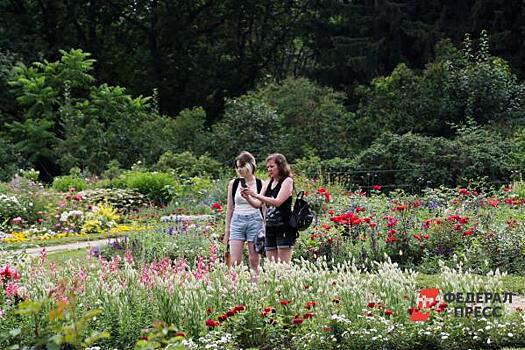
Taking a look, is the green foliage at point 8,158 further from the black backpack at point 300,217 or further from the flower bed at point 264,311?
the flower bed at point 264,311

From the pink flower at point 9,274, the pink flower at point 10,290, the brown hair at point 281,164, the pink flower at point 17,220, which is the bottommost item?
the pink flower at point 17,220

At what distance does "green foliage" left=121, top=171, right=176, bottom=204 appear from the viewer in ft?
56.6

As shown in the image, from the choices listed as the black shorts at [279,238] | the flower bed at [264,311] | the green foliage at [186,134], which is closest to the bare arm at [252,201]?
the black shorts at [279,238]

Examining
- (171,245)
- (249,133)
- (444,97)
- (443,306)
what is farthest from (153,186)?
(443,306)

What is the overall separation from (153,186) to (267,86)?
9218mm

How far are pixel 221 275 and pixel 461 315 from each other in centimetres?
201

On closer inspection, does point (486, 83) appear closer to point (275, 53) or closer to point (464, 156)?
point (464, 156)

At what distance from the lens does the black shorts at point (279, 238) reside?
7820 mm

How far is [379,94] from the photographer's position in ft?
76.8

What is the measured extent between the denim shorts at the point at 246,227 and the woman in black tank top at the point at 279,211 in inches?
4.1

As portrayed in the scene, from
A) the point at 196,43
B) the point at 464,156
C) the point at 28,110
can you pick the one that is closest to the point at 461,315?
the point at 464,156

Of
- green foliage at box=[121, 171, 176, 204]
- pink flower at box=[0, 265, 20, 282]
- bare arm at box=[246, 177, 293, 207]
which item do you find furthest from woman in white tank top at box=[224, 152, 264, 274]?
green foliage at box=[121, 171, 176, 204]

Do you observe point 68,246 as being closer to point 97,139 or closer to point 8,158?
point 97,139

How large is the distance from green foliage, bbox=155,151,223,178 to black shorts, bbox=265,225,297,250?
1174cm
